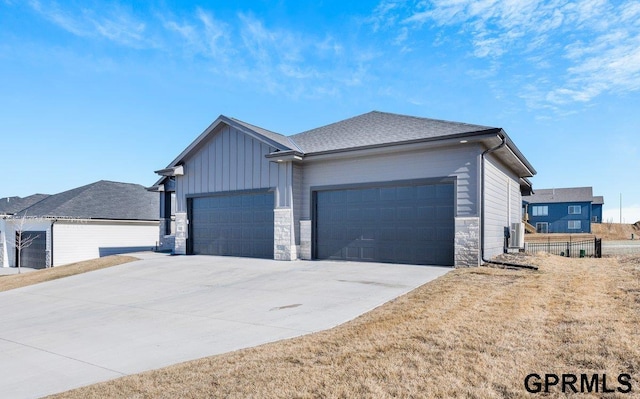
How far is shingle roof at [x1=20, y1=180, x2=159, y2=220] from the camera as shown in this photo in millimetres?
25953

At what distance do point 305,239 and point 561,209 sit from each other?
48.2 meters

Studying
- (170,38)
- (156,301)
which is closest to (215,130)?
(170,38)

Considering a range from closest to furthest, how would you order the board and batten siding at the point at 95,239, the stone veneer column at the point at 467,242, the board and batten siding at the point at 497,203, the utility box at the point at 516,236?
the stone veneer column at the point at 467,242, the board and batten siding at the point at 497,203, the utility box at the point at 516,236, the board and batten siding at the point at 95,239

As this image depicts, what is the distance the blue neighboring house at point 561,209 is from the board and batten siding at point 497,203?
36105mm

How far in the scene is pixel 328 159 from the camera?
15.1 m

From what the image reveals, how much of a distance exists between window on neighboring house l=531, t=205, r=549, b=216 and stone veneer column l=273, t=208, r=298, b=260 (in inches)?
1882

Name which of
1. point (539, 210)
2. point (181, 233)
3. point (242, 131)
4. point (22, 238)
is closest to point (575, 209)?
point (539, 210)

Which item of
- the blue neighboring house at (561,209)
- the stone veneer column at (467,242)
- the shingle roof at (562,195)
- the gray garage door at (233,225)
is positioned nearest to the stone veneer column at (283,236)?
the gray garage door at (233,225)

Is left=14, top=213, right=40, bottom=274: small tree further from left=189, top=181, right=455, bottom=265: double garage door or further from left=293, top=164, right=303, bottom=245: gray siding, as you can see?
left=293, top=164, right=303, bottom=245: gray siding

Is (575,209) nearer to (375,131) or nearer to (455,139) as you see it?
(375,131)

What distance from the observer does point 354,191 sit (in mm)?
14797

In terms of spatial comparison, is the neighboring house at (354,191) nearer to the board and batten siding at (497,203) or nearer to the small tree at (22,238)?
the board and batten siding at (497,203)

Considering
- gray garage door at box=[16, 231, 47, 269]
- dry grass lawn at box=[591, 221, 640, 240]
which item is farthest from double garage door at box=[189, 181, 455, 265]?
dry grass lawn at box=[591, 221, 640, 240]

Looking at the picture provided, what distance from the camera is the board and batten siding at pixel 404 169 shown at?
1248 centimetres
